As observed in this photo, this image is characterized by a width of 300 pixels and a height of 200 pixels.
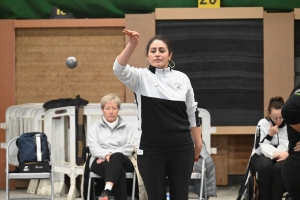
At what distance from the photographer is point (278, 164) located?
5547 millimetres

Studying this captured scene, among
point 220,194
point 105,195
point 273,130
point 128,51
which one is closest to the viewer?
point 128,51

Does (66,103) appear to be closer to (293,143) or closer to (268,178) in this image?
(268,178)

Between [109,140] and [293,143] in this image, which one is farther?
[109,140]

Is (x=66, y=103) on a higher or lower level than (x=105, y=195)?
higher

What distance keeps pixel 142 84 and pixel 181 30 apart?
3651 millimetres

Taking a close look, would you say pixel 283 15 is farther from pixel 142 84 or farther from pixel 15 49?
pixel 142 84

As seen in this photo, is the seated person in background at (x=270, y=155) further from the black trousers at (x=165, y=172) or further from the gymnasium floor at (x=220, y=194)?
the black trousers at (x=165, y=172)

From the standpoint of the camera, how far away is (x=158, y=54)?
11.7 feet

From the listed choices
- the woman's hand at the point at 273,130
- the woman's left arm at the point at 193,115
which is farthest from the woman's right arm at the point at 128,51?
the woman's hand at the point at 273,130

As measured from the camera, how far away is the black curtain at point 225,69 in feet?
23.2

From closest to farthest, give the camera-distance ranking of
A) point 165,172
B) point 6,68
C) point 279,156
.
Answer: point 165,172
point 279,156
point 6,68

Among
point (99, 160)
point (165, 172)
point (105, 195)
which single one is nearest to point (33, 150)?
point (99, 160)

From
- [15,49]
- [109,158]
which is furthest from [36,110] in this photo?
[109,158]

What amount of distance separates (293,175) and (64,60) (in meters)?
3.95
